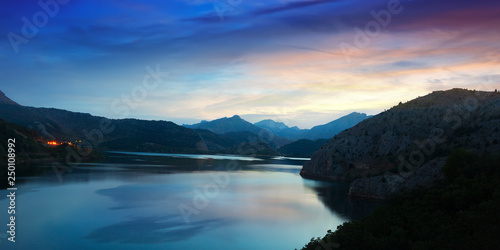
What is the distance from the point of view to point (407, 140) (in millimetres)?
79125

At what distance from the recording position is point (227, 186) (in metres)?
76.2

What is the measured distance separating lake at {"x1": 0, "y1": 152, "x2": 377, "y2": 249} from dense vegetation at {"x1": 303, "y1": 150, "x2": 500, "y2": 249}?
10.2 meters

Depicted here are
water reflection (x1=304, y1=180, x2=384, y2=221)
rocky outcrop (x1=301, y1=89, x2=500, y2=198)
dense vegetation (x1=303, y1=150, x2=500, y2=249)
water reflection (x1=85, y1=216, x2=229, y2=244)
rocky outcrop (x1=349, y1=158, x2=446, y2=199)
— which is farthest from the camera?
rocky outcrop (x1=301, y1=89, x2=500, y2=198)

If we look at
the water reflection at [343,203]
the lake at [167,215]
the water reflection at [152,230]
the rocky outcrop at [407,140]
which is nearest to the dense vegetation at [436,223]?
the lake at [167,215]

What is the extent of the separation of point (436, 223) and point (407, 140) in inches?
2435

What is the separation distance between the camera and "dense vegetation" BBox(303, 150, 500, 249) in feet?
61.1

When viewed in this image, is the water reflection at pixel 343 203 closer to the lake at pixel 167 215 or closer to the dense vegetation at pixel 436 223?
the lake at pixel 167 215

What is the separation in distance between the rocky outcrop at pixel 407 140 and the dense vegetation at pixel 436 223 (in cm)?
2064

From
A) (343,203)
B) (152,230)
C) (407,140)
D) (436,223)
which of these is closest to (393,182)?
(343,203)

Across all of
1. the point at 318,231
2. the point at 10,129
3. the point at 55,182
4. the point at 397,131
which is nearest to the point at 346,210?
the point at 318,231

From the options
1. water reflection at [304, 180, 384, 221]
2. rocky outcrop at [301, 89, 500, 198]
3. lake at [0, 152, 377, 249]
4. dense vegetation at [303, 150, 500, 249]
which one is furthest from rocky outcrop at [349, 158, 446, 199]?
dense vegetation at [303, 150, 500, 249]

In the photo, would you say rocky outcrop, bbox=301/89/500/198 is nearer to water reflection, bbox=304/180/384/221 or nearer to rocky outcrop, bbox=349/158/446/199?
rocky outcrop, bbox=349/158/446/199

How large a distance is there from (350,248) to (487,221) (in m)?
7.31

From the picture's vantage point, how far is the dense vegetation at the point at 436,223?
18609 mm
